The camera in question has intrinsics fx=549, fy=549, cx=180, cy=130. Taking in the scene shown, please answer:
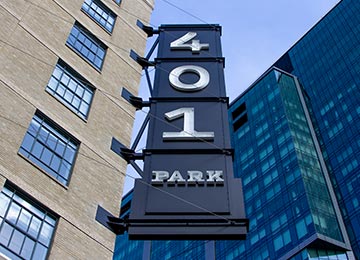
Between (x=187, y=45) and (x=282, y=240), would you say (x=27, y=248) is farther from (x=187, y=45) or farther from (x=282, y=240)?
(x=282, y=240)

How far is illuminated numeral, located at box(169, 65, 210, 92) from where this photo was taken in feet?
51.5

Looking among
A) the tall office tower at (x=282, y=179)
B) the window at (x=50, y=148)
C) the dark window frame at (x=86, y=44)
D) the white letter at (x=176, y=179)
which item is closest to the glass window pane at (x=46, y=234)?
the window at (x=50, y=148)

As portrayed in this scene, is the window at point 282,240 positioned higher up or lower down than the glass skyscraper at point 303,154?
lower down

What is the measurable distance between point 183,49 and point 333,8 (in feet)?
355

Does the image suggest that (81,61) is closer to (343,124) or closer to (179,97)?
(179,97)

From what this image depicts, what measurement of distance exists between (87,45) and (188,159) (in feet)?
21.4

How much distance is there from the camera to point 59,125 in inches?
564

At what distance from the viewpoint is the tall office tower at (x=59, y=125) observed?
12.0m

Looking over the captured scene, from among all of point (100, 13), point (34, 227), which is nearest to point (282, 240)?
point (100, 13)

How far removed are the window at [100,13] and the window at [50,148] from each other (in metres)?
6.18

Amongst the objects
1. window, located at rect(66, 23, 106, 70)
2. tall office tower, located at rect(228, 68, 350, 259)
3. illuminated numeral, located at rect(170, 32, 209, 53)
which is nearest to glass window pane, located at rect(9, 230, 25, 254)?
window, located at rect(66, 23, 106, 70)

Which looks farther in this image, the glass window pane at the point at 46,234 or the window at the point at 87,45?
the window at the point at 87,45

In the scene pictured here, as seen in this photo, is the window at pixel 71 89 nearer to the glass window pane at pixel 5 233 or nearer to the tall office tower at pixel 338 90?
the glass window pane at pixel 5 233

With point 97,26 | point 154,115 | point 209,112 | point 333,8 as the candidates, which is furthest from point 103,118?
point 333,8
